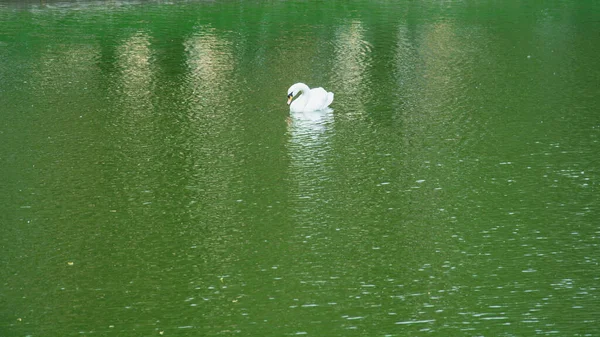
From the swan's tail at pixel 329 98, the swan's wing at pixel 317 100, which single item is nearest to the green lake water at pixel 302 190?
the swan's wing at pixel 317 100

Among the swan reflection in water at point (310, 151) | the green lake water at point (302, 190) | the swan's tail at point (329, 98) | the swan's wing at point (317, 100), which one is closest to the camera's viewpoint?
the green lake water at point (302, 190)

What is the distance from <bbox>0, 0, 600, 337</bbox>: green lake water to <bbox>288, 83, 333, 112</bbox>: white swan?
21 cm

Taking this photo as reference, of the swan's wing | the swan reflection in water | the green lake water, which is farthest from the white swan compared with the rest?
the green lake water

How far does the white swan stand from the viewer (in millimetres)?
22609

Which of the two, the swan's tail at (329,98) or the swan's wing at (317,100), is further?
the swan's tail at (329,98)

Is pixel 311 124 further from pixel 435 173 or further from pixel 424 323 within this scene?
pixel 424 323

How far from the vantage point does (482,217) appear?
15.1m

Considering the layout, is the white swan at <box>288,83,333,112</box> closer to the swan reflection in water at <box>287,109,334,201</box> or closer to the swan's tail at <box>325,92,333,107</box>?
the swan's tail at <box>325,92,333,107</box>

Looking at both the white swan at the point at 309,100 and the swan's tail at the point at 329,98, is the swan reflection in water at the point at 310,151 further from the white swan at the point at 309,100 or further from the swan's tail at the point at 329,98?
the swan's tail at the point at 329,98

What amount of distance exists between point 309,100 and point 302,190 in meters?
6.29

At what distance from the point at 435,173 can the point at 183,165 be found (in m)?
4.29

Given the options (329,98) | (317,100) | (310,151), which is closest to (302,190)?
(310,151)

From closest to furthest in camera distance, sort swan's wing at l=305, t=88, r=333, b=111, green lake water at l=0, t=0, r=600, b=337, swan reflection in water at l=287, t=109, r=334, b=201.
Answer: green lake water at l=0, t=0, r=600, b=337, swan reflection in water at l=287, t=109, r=334, b=201, swan's wing at l=305, t=88, r=333, b=111

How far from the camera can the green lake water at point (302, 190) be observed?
471 inches
